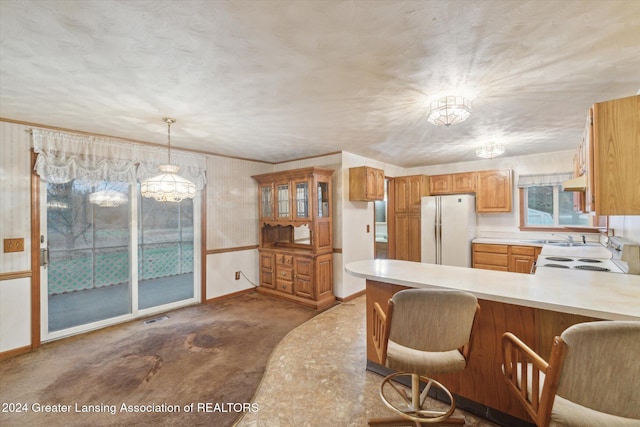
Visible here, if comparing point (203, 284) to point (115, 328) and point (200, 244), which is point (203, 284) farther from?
point (115, 328)

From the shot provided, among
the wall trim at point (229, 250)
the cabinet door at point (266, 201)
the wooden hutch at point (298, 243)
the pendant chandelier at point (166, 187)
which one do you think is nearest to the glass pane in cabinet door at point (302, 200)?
the wooden hutch at point (298, 243)

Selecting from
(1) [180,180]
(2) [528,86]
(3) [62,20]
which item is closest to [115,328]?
(1) [180,180]

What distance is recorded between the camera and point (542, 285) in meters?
1.68

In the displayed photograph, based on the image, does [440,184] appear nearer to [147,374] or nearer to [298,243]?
[298,243]

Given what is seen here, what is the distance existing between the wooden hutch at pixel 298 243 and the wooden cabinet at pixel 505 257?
251cm

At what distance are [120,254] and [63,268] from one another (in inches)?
28.6

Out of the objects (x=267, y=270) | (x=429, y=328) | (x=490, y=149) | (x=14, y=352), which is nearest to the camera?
(x=429, y=328)

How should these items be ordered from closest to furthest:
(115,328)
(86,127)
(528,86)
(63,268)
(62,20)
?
1. (62,20)
2. (528,86)
3. (86,127)
4. (115,328)
5. (63,268)

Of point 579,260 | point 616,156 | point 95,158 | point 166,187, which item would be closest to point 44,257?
point 95,158

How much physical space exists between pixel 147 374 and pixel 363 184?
335 cm

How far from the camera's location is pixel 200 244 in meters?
4.16

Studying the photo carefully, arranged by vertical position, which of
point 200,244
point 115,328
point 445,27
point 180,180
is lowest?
point 115,328

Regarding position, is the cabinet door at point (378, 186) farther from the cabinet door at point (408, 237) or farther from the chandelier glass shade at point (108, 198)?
the chandelier glass shade at point (108, 198)

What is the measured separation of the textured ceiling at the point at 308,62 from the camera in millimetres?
1259
